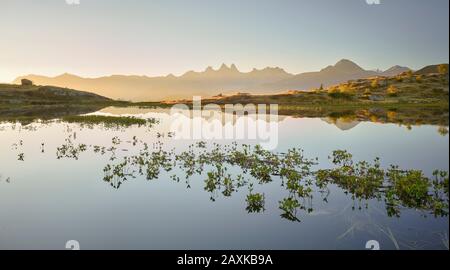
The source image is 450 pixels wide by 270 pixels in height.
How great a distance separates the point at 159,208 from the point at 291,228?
599 centimetres

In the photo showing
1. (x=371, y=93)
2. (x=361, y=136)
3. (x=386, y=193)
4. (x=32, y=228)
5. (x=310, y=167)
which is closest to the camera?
(x=32, y=228)

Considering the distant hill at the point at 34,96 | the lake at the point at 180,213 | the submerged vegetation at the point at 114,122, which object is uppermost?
the distant hill at the point at 34,96

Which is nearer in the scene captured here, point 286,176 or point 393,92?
point 286,176

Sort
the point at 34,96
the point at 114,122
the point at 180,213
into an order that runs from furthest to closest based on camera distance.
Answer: the point at 34,96, the point at 114,122, the point at 180,213

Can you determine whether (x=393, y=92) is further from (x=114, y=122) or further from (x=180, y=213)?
(x=180, y=213)

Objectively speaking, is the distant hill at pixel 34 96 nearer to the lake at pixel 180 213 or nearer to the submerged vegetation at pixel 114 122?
the submerged vegetation at pixel 114 122

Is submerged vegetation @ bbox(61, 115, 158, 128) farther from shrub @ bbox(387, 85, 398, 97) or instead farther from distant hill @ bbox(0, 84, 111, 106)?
shrub @ bbox(387, 85, 398, 97)

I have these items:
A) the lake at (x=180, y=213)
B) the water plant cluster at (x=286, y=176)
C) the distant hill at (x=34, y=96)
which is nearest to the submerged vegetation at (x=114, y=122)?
the water plant cluster at (x=286, y=176)

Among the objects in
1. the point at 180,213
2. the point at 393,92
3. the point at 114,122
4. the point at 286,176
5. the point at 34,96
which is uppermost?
the point at 393,92

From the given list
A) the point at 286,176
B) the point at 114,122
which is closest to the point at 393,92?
the point at 114,122

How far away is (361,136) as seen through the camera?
3512cm

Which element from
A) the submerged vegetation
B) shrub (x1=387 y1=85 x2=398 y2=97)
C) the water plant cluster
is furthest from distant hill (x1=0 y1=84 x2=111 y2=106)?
shrub (x1=387 y1=85 x2=398 y2=97)

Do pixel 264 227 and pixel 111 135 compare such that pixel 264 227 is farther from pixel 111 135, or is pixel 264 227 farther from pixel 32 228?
pixel 111 135
